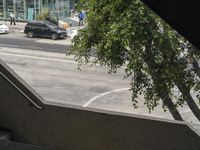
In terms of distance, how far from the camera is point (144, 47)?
9758mm

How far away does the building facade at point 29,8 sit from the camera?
49875 millimetres

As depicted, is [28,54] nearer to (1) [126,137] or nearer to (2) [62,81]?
(2) [62,81]

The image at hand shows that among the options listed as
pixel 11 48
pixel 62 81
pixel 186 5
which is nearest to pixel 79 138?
pixel 186 5

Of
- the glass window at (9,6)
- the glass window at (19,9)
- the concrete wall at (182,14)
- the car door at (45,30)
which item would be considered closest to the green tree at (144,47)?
the concrete wall at (182,14)

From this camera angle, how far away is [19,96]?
239 inches

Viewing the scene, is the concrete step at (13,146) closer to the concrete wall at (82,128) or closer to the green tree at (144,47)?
the concrete wall at (82,128)

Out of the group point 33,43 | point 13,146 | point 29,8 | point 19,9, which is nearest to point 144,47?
point 13,146

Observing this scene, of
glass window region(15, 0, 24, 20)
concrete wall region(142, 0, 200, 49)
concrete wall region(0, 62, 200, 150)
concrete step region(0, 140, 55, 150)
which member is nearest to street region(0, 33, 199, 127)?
glass window region(15, 0, 24, 20)

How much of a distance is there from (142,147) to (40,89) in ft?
64.2

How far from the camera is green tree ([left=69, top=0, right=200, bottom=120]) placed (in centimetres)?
935

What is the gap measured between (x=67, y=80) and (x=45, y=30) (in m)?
15.3

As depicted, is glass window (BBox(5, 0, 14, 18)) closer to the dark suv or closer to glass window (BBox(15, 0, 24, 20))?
glass window (BBox(15, 0, 24, 20))

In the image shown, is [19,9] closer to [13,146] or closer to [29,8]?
[29,8]

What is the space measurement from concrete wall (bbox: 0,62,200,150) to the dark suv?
34.8 m
